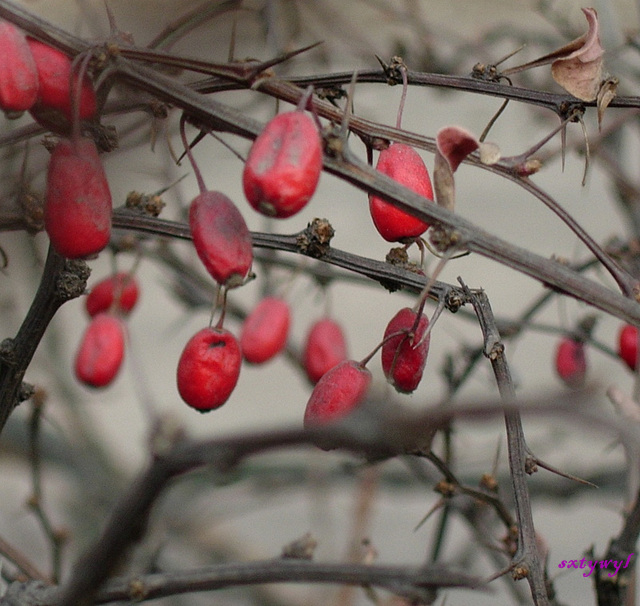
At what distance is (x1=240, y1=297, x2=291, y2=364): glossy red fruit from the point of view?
1.02m

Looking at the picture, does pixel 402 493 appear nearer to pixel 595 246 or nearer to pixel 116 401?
pixel 116 401

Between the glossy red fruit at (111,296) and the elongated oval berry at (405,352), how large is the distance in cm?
51

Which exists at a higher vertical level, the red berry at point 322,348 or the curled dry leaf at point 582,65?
the curled dry leaf at point 582,65

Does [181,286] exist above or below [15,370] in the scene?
above

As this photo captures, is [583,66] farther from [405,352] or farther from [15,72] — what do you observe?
[15,72]

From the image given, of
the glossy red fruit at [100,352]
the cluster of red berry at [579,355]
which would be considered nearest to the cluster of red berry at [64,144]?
the glossy red fruit at [100,352]

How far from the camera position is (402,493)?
174 centimetres

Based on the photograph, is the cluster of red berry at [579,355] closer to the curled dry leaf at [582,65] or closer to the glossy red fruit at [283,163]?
the curled dry leaf at [582,65]

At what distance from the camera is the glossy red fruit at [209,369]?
0.62 m

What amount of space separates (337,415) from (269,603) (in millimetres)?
1257

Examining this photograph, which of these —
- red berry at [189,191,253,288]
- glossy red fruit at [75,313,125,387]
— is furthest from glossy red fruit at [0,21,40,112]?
glossy red fruit at [75,313,125,387]

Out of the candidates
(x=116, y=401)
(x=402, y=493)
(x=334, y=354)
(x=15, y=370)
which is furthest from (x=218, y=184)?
(x=15, y=370)

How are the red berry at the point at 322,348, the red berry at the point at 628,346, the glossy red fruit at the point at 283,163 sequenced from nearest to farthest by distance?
1. the glossy red fruit at the point at 283,163
2. the red berry at the point at 628,346
3. the red berry at the point at 322,348

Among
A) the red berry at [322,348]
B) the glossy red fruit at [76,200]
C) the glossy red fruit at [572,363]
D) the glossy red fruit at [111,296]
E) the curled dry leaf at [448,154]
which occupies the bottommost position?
the glossy red fruit at [76,200]
